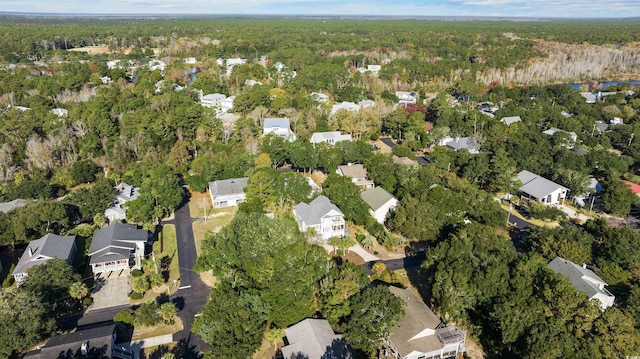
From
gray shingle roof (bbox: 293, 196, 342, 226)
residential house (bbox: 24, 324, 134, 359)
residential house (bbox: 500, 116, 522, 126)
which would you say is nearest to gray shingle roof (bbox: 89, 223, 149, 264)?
residential house (bbox: 24, 324, 134, 359)

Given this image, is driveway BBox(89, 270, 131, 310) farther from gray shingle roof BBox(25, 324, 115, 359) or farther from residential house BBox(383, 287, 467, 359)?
residential house BBox(383, 287, 467, 359)

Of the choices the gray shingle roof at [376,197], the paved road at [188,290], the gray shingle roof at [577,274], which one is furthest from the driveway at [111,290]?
the gray shingle roof at [577,274]

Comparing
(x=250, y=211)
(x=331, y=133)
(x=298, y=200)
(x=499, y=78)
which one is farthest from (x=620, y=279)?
(x=499, y=78)

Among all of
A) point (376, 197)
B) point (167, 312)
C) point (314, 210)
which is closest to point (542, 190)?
point (376, 197)

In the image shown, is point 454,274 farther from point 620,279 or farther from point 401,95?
point 401,95

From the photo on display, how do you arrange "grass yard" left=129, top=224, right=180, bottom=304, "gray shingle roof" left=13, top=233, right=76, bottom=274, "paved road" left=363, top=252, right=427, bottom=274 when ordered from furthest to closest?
"paved road" left=363, top=252, right=427, bottom=274 → "gray shingle roof" left=13, top=233, right=76, bottom=274 → "grass yard" left=129, top=224, right=180, bottom=304

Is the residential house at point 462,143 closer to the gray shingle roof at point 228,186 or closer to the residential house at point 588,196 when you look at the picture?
the residential house at point 588,196

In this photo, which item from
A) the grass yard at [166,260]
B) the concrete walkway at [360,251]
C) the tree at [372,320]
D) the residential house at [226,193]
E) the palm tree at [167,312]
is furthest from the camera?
the residential house at [226,193]
